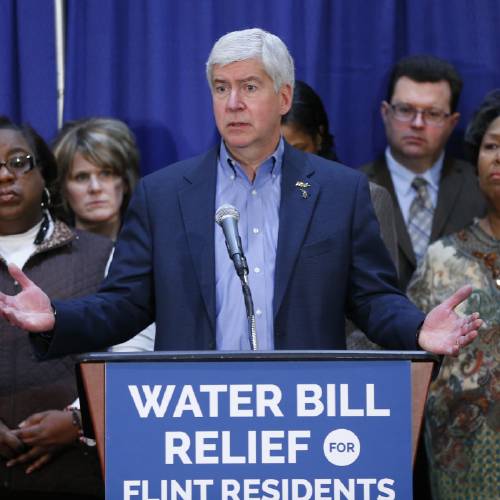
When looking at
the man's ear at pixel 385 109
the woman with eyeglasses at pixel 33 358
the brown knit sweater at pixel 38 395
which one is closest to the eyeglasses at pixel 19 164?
the woman with eyeglasses at pixel 33 358

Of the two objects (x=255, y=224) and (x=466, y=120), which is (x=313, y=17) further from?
(x=255, y=224)

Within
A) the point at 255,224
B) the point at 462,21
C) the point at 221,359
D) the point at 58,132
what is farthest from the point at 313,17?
the point at 221,359

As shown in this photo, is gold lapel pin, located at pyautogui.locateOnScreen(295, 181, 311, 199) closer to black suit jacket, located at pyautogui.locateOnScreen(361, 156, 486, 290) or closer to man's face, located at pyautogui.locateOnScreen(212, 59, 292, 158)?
man's face, located at pyautogui.locateOnScreen(212, 59, 292, 158)

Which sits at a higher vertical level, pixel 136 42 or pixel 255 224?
pixel 136 42

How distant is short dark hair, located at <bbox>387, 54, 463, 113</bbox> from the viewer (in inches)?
158

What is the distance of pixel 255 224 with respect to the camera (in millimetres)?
2766

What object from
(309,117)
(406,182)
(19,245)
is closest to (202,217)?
(19,245)

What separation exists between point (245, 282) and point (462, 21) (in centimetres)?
248

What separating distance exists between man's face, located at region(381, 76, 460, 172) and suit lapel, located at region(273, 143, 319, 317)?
1167mm

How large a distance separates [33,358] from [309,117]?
131 centimetres

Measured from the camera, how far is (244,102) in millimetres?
→ 2742

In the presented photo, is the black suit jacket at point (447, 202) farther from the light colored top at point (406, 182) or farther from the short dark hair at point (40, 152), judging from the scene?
the short dark hair at point (40, 152)

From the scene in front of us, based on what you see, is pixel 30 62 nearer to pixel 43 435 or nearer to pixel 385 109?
pixel 385 109

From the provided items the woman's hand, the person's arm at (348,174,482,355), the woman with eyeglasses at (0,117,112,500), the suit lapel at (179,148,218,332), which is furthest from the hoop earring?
the person's arm at (348,174,482,355)
